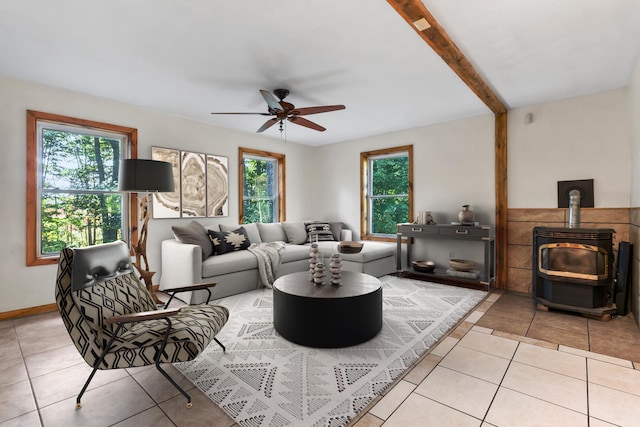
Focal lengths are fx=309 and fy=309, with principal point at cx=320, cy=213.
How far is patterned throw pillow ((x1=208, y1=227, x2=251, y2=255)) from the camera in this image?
4188 mm

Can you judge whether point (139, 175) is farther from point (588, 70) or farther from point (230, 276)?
point (588, 70)

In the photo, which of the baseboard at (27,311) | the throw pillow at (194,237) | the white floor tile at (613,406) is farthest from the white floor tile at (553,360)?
the baseboard at (27,311)

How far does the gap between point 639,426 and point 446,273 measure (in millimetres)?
2954

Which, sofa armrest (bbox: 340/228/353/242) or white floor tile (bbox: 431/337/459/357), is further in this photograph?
sofa armrest (bbox: 340/228/353/242)

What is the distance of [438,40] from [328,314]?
7.44ft

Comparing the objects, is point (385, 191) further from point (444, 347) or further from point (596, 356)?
point (596, 356)

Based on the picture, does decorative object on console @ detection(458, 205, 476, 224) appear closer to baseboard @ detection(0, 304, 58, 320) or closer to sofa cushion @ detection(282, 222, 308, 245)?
sofa cushion @ detection(282, 222, 308, 245)

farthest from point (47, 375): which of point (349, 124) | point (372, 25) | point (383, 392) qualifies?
point (349, 124)

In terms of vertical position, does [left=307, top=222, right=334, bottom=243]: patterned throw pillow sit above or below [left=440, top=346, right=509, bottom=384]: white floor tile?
above

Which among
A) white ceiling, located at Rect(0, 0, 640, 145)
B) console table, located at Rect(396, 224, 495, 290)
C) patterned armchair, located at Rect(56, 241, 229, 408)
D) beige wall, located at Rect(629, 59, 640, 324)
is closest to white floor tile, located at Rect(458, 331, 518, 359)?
beige wall, located at Rect(629, 59, 640, 324)

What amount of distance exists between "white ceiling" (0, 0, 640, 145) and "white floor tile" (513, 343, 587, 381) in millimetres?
2462

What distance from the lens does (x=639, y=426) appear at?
1577mm

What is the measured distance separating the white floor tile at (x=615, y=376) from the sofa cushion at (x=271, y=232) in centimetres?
411

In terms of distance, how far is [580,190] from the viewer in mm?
3672
